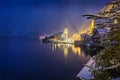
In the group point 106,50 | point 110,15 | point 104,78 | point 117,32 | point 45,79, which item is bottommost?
point 45,79

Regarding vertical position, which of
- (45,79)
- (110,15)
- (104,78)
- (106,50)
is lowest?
(45,79)

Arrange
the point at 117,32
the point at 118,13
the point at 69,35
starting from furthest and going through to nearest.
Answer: the point at 69,35 → the point at 117,32 → the point at 118,13

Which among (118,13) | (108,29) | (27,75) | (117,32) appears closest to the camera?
(118,13)

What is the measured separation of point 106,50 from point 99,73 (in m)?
0.34

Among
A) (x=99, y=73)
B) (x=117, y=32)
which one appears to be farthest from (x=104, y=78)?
(x=117, y=32)

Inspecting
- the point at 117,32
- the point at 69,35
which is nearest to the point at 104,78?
the point at 117,32

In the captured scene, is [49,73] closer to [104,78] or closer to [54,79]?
[54,79]

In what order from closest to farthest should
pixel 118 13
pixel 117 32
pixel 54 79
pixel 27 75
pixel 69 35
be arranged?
pixel 118 13 → pixel 117 32 → pixel 54 79 → pixel 27 75 → pixel 69 35

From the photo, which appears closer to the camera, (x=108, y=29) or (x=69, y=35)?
(x=108, y=29)

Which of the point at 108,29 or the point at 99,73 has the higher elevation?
the point at 108,29

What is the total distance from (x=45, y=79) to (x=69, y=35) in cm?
5582

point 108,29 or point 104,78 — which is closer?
point 104,78

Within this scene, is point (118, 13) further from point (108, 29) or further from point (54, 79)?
point (54, 79)

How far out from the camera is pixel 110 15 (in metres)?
3.09
